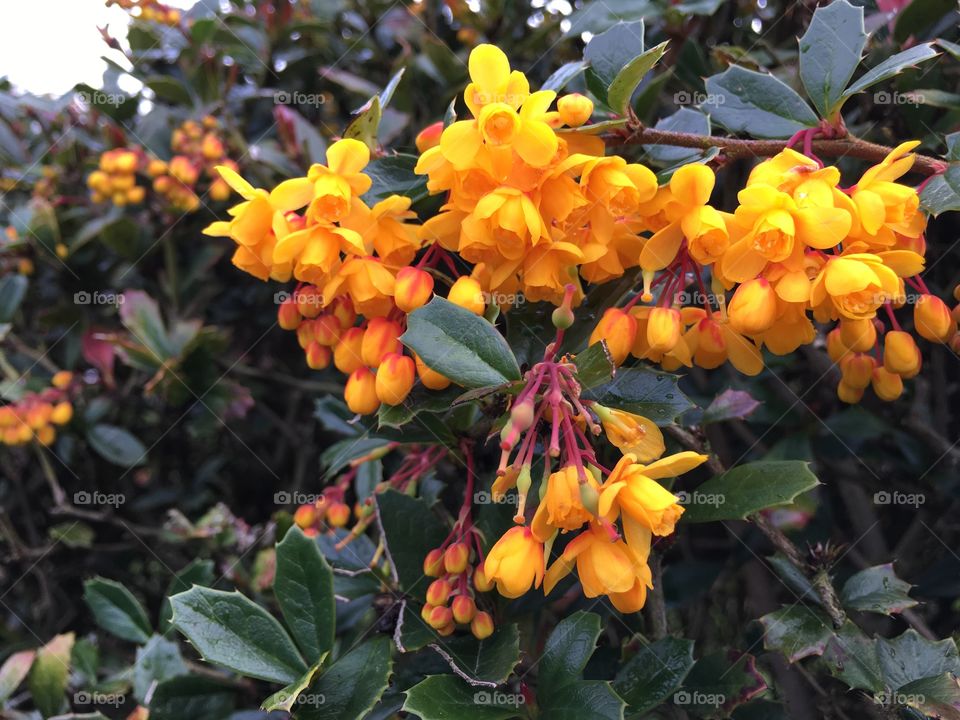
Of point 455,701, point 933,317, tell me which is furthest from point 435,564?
point 933,317

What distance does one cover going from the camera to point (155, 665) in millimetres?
1397

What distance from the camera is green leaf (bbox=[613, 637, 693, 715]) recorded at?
977 mm

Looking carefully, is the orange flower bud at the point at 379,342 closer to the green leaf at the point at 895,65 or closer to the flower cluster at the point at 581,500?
the flower cluster at the point at 581,500

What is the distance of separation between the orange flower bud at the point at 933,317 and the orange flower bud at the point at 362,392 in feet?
2.50

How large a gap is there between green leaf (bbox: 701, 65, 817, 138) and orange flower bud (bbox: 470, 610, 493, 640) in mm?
777

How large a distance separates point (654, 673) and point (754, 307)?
1.64 feet

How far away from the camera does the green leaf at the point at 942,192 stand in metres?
0.92

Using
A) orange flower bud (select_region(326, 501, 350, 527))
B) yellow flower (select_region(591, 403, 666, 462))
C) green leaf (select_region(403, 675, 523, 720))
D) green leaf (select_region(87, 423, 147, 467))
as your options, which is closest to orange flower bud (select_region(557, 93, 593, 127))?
yellow flower (select_region(591, 403, 666, 462))

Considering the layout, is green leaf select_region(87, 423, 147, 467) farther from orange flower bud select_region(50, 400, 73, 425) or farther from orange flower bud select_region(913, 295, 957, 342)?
orange flower bud select_region(913, 295, 957, 342)

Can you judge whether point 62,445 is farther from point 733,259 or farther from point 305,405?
point 733,259

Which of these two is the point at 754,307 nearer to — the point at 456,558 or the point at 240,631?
the point at 456,558

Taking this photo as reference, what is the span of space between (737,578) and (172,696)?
4.74 ft

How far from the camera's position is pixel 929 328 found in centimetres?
106

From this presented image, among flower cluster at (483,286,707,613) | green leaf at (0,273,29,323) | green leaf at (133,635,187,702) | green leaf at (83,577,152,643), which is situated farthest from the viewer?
green leaf at (0,273,29,323)
